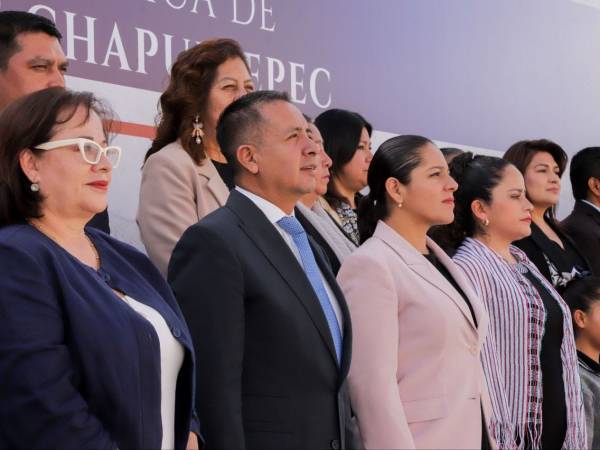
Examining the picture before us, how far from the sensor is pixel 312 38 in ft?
16.5

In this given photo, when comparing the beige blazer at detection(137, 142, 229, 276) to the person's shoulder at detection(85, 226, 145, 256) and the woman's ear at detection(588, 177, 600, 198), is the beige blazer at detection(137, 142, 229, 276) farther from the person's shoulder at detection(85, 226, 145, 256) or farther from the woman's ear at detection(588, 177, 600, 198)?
the woman's ear at detection(588, 177, 600, 198)

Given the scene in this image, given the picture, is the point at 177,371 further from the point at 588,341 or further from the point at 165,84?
the point at 588,341

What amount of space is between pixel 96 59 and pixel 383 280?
1.44 m

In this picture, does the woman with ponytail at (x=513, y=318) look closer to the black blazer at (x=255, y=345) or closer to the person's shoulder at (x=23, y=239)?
the black blazer at (x=255, y=345)

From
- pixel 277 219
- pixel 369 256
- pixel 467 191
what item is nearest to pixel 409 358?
pixel 369 256

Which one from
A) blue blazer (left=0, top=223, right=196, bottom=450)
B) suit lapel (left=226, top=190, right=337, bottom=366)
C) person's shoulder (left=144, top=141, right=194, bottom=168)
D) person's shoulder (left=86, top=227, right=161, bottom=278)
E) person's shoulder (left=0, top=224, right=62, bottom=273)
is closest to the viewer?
blue blazer (left=0, top=223, right=196, bottom=450)

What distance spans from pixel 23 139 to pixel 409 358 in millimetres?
1375

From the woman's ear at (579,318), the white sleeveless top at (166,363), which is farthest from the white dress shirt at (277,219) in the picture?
the woman's ear at (579,318)

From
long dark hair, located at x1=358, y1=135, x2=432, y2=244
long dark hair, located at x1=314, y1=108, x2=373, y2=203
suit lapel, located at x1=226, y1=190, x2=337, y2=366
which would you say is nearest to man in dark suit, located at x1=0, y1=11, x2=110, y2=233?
suit lapel, located at x1=226, y1=190, x2=337, y2=366

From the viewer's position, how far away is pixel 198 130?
3803 millimetres

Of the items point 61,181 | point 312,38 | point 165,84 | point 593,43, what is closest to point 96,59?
point 165,84

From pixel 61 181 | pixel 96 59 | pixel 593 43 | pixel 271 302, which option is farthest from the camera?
pixel 593 43

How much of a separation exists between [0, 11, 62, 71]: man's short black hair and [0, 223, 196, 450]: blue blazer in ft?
3.77

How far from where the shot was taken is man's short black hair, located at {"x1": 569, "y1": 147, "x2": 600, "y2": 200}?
5590mm
